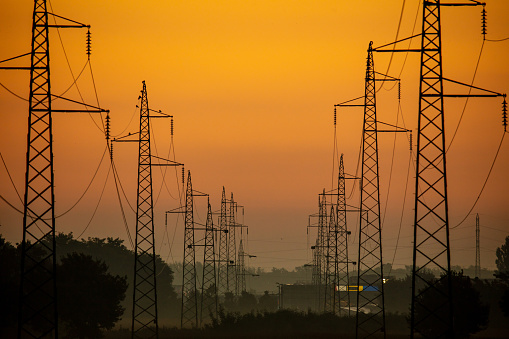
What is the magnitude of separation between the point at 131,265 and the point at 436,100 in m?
142

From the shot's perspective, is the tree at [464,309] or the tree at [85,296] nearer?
the tree at [464,309]

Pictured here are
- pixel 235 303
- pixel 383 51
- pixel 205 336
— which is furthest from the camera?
pixel 235 303

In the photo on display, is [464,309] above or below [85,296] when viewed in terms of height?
above

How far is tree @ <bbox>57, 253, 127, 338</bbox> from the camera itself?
3081 inches

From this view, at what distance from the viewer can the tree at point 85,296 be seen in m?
78.2

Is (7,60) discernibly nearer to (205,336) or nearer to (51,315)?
(51,315)

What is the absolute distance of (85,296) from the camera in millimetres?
78438

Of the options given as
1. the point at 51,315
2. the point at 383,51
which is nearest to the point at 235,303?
the point at 51,315

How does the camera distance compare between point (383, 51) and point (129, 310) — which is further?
point (129, 310)

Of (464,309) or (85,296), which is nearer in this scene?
(464,309)

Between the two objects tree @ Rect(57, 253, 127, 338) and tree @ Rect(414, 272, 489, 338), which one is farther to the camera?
tree @ Rect(57, 253, 127, 338)

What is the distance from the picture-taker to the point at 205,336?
279ft

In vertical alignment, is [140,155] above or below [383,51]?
below

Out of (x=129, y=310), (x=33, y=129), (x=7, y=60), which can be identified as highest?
(x=7, y=60)
